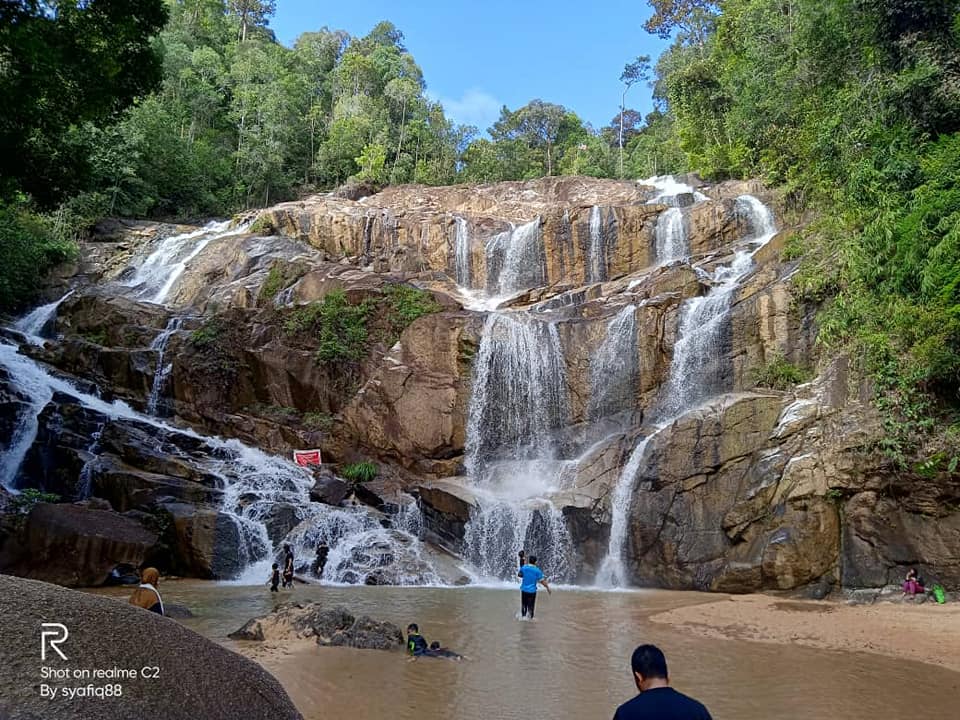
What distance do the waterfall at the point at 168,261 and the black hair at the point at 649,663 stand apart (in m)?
32.5

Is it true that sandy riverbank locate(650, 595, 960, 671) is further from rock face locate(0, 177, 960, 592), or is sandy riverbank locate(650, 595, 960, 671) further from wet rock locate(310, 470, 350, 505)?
wet rock locate(310, 470, 350, 505)

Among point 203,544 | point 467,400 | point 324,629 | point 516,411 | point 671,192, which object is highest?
point 671,192

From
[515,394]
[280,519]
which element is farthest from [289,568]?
[515,394]

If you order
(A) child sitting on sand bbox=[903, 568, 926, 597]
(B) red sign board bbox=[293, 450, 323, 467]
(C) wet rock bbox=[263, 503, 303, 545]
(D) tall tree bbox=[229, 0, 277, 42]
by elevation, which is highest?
(D) tall tree bbox=[229, 0, 277, 42]

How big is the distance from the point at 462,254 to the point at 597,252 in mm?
6658

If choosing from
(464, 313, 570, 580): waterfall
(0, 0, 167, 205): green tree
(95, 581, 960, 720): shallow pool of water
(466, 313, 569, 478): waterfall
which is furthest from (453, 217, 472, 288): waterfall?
(95, 581, 960, 720): shallow pool of water

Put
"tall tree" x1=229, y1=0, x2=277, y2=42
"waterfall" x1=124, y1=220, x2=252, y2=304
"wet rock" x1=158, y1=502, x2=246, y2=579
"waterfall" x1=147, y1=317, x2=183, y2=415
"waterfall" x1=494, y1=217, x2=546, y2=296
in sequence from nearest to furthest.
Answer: "wet rock" x1=158, y1=502, x2=246, y2=579
"waterfall" x1=147, y1=317, x2=183, y2=415
"waterfall" x1=494, y1=217, x2=546, y2=296
"waterfall" x1=124, y1=220, x2=252, y2=304
"tall tree" x1=229, y1=0, x2=277, y2=42

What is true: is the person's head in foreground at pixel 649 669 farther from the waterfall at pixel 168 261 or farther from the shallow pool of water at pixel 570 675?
the waterfall at pixel 168 261

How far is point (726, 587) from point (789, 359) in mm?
7275

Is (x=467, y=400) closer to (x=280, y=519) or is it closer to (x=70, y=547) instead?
(x=280, y=519)

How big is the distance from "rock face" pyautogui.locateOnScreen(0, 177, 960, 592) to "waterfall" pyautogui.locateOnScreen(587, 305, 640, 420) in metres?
0.07

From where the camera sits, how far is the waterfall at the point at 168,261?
32156mm

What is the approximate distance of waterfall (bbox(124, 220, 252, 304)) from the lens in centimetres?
3216

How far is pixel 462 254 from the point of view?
1312 inches
